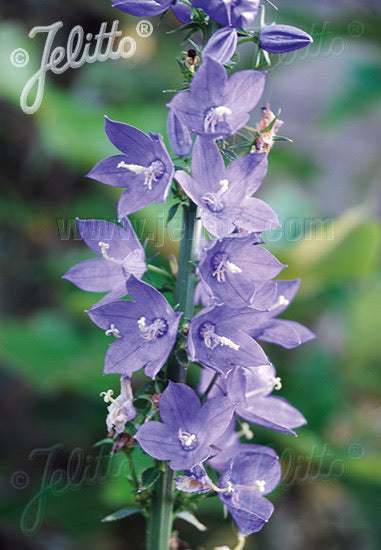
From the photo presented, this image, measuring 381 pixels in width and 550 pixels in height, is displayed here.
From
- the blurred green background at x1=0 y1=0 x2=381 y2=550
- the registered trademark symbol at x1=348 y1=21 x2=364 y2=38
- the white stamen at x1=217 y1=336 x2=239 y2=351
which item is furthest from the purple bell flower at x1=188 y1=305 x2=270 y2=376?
the registered trademark symbol at x1=348 y1=21 x2=364 y2=38

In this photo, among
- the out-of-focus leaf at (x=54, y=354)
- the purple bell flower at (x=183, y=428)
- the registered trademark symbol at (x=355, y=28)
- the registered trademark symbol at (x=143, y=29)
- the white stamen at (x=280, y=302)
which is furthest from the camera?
the registered trademark symbol at (x=355, y=28)

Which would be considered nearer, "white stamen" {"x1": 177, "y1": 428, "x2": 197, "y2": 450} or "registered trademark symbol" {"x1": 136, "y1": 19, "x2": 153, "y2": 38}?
"white stamen" {"x1": 177, "y1": 428, "x2": 197, "y2": 450}

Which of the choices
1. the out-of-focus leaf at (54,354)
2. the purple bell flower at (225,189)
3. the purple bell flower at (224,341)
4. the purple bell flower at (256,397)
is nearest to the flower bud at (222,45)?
the purple bell flower at (225,189)

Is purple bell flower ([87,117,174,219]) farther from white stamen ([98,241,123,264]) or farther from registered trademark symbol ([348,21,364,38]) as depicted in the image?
registered trademark symbol ([348,21,364,38])

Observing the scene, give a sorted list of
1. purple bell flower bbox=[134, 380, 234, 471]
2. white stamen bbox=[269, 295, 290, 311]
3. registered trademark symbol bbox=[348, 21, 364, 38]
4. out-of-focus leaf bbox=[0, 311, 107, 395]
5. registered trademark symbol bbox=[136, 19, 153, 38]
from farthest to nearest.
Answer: registered trademark symbol bbox=[348, 21, 364, 38]
out-of-focus leaf bbox=[0, 311, 107, 395]
registered trademark symbol bbox=[136, 19, 153, 38]
white stamen bbox=[269, 295, 290, 311]
purple bell flower bbox=[134, 380, 234, 471]

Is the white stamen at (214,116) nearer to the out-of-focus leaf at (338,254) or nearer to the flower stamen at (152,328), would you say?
the flower stamen at (152,328)

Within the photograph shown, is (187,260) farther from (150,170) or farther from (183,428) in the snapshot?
(183,428)
